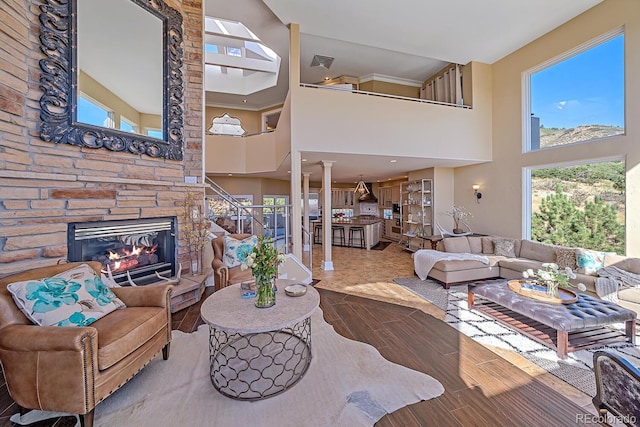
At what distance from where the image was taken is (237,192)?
365 inches

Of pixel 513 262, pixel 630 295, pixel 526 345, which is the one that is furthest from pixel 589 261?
pixel 526 345

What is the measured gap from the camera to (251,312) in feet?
6.90

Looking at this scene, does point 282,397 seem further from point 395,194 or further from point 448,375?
point 395,194

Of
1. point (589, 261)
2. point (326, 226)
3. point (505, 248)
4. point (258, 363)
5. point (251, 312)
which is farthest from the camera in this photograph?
point (326, 226)

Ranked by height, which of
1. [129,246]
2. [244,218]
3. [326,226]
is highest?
[244,218]

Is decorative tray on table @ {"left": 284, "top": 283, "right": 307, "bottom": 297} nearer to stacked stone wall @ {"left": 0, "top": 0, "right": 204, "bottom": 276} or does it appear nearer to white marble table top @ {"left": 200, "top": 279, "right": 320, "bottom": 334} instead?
white marble table top @ {"left": 200, "top": 279, "right": 320, "bottom": 334}

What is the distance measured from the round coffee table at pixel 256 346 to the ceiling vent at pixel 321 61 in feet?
19.5

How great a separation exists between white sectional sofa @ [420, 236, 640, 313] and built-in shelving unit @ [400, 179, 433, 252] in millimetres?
1497

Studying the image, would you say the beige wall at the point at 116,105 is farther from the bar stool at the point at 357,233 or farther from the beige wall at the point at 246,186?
the bar stool at the point at 357,233

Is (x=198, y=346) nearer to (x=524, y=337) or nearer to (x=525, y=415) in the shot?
(x=525, y=415)

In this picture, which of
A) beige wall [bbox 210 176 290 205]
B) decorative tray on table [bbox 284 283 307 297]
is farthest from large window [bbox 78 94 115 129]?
beige wall [bbox 210 176 290 205]

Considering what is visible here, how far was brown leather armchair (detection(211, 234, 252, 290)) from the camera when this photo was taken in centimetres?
343

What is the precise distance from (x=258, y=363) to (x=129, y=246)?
2.48 meters

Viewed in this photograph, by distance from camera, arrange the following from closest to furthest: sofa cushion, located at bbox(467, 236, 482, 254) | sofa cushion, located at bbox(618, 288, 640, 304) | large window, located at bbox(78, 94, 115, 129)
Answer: large window, located at bbox(78, 94, 115, 129)
sofa cushion, located at bbox(618, 288, 640, 304)
sofa cushion, located at bbox(467, 236, 482, 254)
